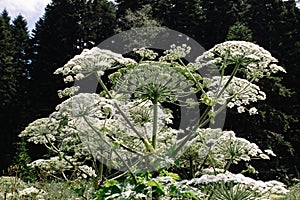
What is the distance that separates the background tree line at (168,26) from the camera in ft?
65.8

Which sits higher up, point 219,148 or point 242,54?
point 242,54

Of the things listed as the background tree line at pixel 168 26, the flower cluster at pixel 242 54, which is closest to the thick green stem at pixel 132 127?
the flower cluster at pixel 242 54

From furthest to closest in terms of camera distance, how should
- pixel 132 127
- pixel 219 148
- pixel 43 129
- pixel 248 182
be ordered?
1. pixel 219 148
2. pixel 43 129
3. pixel 132 127
4. pixel 248 182

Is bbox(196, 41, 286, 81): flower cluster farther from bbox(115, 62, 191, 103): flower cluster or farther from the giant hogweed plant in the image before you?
bbox(115, 62, 191, 103): flower cluster

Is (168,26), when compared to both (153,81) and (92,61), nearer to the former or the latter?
(153,81)

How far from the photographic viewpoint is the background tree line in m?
20.0

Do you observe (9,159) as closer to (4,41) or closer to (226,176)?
(4,41)

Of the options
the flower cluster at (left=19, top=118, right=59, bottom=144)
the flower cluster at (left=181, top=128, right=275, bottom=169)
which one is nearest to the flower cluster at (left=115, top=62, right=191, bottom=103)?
the flower cluster at (left=181, top=128, right=275, bottom=169)

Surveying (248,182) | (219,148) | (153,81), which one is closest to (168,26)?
(219,148)

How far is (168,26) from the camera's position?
84.5 feet

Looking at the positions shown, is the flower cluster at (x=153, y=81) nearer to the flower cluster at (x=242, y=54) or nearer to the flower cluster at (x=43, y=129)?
the flower cluster at (x=242, y=54)

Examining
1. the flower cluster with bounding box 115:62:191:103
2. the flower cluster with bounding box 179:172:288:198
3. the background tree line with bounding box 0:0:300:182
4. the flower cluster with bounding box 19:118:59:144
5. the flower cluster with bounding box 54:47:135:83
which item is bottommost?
the flower cluster with bounding box 179:172:288:198

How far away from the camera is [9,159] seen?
2258 cm

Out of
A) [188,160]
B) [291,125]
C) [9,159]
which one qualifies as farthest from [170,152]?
[9,159]
